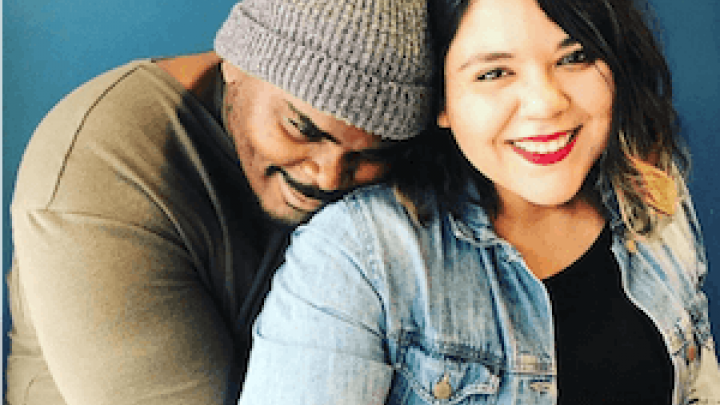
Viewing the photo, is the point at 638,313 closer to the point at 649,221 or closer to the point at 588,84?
the point at 649,221

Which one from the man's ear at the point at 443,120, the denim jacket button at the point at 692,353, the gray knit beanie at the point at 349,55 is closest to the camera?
the gray knit beanie at the point at 349,55

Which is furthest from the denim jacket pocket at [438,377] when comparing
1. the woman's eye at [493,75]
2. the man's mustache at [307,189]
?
the woman's eye at [493,75]

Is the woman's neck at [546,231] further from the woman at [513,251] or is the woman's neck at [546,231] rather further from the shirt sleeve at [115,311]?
the shirt sleeve at [115,311]

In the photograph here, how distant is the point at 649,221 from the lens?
1.05 m

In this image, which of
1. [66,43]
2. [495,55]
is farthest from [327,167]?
[66,43]

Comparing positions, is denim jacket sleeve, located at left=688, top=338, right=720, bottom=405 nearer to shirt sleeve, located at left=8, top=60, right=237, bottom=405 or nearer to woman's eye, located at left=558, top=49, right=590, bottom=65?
woman's eye, located at left=558, top=49, right=590, bottom=65

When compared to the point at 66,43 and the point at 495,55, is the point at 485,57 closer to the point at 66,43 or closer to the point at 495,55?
the point at 495,55

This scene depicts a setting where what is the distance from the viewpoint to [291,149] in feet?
3.06

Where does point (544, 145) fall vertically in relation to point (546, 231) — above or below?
above

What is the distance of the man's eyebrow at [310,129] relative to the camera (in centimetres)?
90

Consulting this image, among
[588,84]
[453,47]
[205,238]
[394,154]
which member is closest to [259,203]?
[205,238]

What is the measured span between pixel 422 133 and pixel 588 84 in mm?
238

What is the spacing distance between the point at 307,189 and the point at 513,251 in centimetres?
28

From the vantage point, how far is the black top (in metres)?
0.96
